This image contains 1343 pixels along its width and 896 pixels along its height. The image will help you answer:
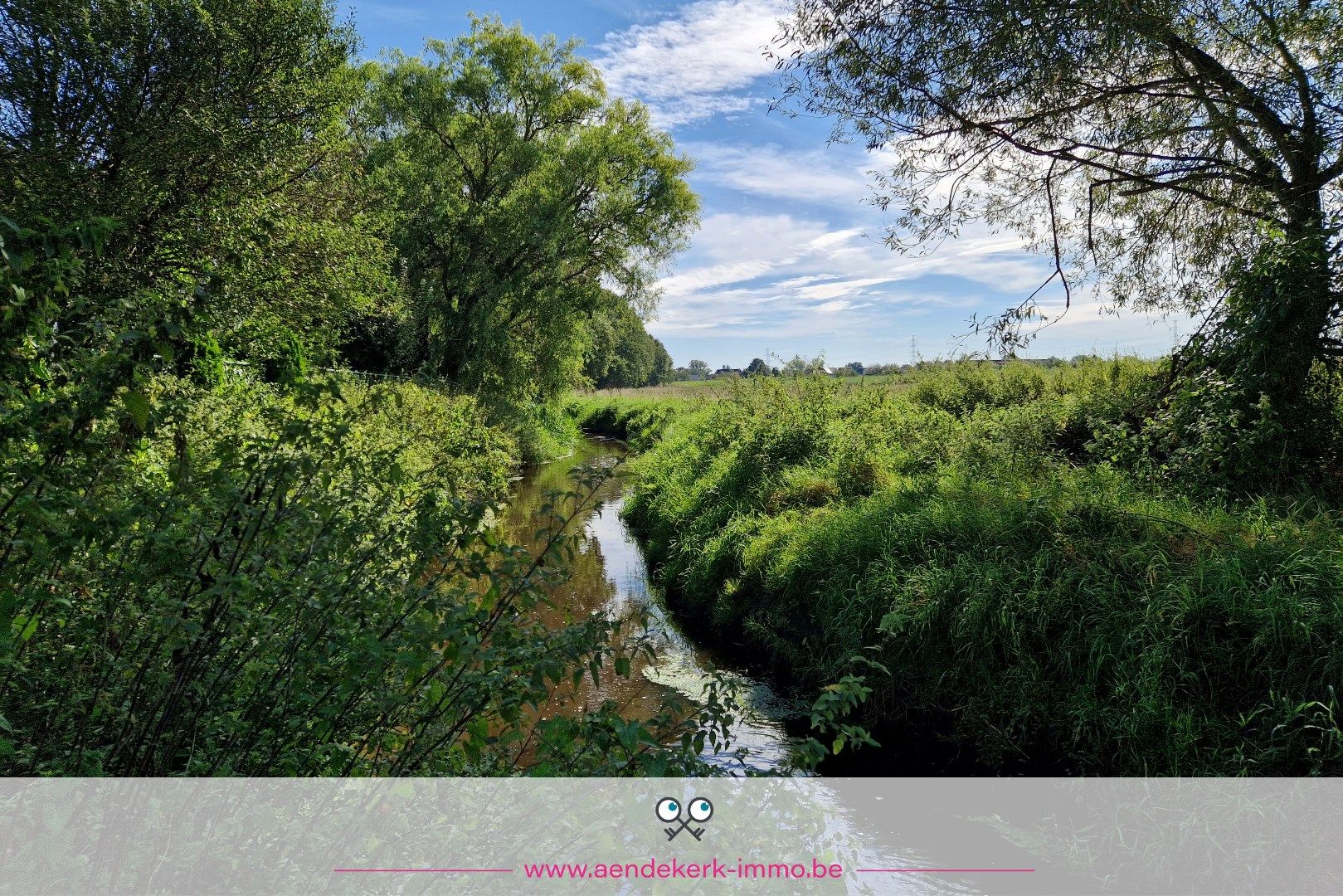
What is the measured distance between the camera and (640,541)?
13.0 metres

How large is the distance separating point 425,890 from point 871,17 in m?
8.31

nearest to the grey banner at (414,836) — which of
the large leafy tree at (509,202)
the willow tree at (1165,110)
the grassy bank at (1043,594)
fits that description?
the grassy bank at (1043,594)

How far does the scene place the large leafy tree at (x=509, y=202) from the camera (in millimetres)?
22047

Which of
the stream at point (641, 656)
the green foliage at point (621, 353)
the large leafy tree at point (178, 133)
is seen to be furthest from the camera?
the green foliage at point (621, 353)

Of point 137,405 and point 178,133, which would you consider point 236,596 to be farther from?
point 178,133

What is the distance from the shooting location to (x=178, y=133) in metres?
10.5

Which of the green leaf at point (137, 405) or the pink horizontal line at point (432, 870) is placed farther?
the pink horizontal line at point (432, 870)

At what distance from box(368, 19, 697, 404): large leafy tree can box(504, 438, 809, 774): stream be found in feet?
28.4

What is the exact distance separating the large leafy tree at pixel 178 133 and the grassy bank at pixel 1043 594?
793 cm

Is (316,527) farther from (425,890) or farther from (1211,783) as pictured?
(1211,783)

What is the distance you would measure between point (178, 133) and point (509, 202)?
1186 cm

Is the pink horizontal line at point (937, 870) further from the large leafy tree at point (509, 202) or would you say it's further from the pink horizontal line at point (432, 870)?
the large leafy tree at point (509, 202)

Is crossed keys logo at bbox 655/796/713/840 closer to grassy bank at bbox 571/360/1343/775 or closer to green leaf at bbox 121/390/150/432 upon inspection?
grassy bank at bbox 571/360/1343/775

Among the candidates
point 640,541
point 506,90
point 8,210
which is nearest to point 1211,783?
point 640,541
